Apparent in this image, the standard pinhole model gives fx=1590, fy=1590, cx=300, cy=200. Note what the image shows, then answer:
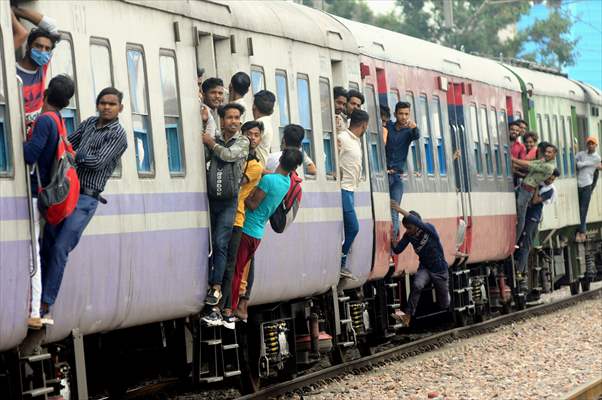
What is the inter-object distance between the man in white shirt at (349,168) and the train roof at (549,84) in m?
10.3

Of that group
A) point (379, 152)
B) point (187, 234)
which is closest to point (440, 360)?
point (379, 152)

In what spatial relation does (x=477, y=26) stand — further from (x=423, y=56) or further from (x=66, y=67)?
(x=66, y=67)

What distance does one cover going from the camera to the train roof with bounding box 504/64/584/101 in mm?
26391

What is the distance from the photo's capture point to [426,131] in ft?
65.3

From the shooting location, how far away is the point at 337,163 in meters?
15.7

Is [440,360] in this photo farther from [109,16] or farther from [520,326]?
[109,16]

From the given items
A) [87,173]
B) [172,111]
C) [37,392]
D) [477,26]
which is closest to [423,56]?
[172,111]

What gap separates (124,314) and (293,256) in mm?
3560

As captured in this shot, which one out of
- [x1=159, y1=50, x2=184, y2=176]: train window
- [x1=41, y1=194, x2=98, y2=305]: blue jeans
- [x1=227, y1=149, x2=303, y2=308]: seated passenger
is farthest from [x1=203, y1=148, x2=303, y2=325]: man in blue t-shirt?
[x1=41, y1=194, x2=98, y2=305]: blue jeans

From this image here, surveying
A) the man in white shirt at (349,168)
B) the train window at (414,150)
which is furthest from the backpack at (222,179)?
the train window at (414,150)

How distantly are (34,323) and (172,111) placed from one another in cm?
288

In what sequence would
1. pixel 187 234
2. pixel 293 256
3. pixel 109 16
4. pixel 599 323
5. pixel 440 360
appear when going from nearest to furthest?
pixel 109 16, pixel 187 234, pixel 293 256, pixel 440 360, pixel 599 323

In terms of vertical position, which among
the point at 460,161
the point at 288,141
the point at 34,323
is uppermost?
the point at 288,141

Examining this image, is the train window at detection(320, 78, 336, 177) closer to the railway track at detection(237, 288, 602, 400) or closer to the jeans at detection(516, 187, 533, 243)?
the railway track at detection(237, 288, 602, 400)
